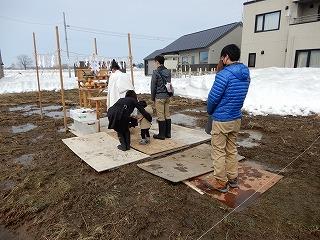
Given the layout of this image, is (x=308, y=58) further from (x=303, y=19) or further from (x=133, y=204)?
(x=133, y=204)

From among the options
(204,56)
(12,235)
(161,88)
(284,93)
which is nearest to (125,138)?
(161,88)

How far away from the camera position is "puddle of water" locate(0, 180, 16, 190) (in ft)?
11.8

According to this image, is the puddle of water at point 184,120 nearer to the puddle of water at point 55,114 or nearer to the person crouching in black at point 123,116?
the person crouching in black at point 123,116

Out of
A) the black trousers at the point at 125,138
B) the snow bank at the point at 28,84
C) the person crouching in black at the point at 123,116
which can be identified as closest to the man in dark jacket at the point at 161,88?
the person crouching in black at the point at 123,116

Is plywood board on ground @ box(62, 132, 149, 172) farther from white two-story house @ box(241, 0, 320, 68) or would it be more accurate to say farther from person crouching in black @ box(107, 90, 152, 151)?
white two-story house @ box(241, 0, 320, 68)

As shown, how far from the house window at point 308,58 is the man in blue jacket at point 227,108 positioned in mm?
13893

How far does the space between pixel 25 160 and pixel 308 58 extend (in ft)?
50.5

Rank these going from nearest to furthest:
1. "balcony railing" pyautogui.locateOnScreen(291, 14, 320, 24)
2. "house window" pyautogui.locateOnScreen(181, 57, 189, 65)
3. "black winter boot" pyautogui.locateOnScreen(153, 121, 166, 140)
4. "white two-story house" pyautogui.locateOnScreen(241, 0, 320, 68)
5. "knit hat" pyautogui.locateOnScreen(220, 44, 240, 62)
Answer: "knit hat" pyautogui.locateOnScreen(220, 44, 240, 62), "black winter boot" pyautogui.locateOnScreen(153, 121, 166, 140), "white two-story house" pyautogui.locateOnScreen(241, 0, 320, 68), "balcony railing" pyautogui.locateOnScreen(291, 14, 320, 24), "house window" pyautogui.locateOnScreen(181, 57, 189, 65)

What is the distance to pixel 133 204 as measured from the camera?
3064 mm

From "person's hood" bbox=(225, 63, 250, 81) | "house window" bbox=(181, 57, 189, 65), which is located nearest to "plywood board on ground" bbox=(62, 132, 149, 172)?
"person's hood" bbox=(225, 63, 250, 81)

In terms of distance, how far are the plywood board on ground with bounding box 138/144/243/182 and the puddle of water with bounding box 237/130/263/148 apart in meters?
1.02

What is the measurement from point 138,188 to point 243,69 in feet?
6.68

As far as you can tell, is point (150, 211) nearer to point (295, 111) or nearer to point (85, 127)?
point (85, 127)

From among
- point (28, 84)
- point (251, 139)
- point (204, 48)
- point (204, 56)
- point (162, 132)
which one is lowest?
point (251, 139)
